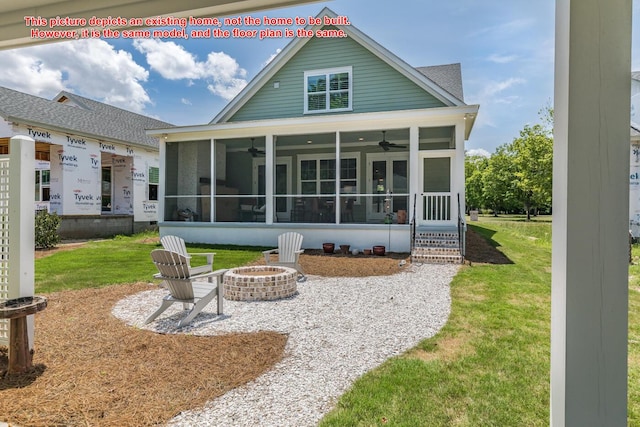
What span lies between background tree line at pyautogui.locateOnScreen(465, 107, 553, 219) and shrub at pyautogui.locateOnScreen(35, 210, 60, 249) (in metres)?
25.5

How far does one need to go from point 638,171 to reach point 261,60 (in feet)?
50.3

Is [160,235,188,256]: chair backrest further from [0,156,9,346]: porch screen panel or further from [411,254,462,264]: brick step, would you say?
[411,254,462,264]: brick step

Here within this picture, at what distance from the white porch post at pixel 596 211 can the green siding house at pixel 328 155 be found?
8543mm

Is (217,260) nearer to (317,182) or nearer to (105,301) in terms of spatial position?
(105,301)

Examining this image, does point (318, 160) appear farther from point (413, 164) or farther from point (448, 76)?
point (448, 76)

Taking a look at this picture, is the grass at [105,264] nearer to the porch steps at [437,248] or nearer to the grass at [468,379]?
the porch steps at [437,248]

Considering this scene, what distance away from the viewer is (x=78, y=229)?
50.9ft

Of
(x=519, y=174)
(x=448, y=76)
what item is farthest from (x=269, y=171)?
(x=519, y=174)

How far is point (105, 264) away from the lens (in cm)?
915

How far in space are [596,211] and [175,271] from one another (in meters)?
4.46

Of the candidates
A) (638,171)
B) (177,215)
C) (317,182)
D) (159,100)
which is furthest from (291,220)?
(159,100)

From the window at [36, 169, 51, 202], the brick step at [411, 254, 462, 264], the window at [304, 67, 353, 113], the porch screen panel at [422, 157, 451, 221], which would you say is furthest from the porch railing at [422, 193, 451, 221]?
the window at [36, 169, 51, 202]

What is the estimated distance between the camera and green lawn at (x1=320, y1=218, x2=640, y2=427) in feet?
8.44

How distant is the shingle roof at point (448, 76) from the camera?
14.7 meters
